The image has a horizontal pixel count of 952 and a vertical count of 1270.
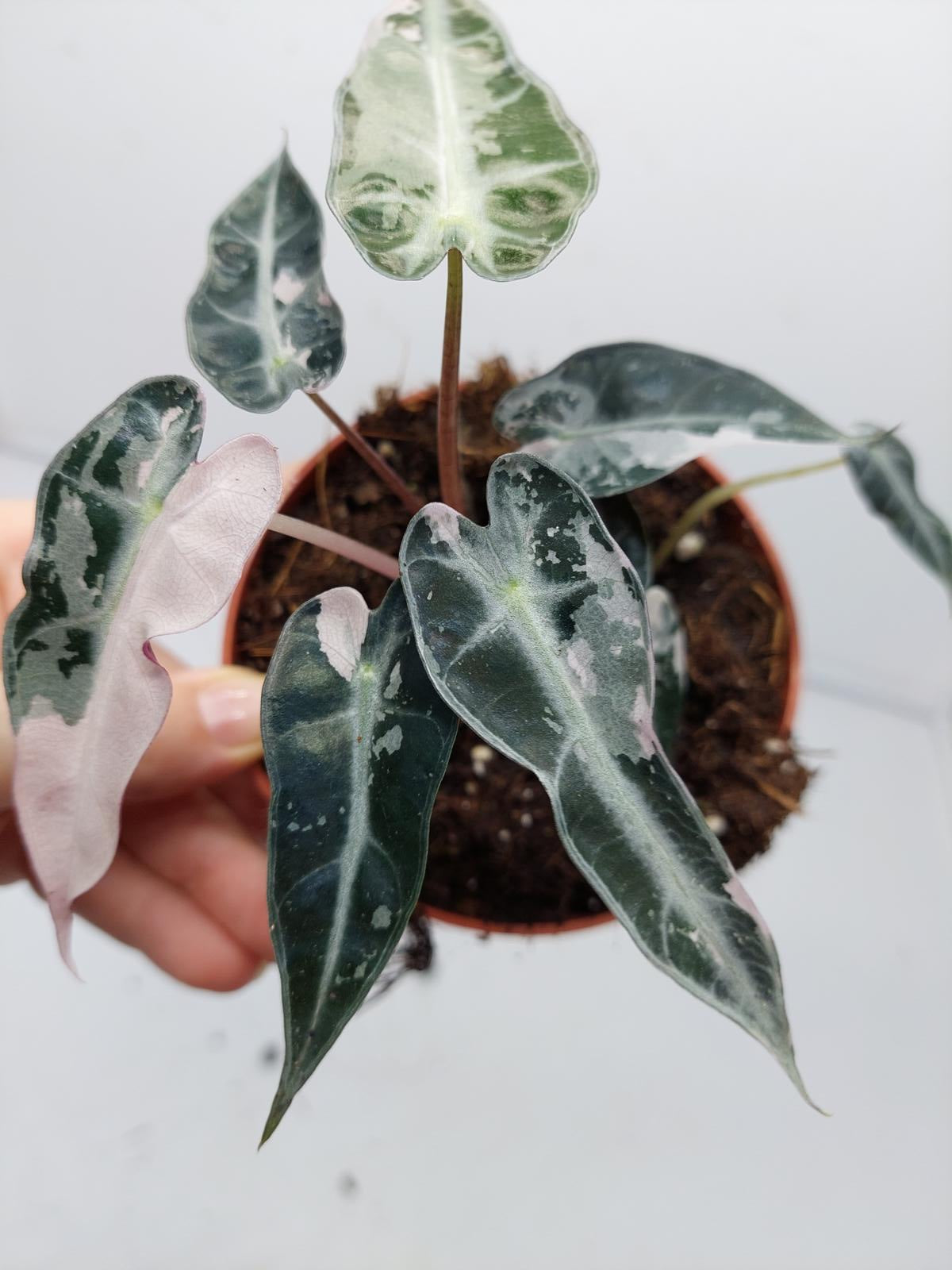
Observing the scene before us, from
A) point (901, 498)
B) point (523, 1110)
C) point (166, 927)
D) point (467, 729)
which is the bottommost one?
point (523, 1110)

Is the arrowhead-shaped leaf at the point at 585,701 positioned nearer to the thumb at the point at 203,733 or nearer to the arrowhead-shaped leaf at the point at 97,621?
the arrowhead-shaped leaf at the point at 97,621

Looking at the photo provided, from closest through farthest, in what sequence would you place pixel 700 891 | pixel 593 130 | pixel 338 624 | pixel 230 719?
pixel 700 891, pixel 338 624, pixel 230 719, pixel 593 130

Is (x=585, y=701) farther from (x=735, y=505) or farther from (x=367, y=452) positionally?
(x=735, y=505)

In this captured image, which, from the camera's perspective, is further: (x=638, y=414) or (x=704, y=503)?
(x=704, y=503)

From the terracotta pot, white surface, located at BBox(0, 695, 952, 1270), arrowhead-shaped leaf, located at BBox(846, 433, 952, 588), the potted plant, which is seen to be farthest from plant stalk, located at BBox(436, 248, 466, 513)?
white surface, located at BBox(0, 695, 952, 1270)

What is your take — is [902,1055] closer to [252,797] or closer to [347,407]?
[252,797]

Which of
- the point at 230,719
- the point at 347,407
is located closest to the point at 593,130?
the point at 347,407

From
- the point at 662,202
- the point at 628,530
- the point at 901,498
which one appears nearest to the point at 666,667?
the point at 628,530
